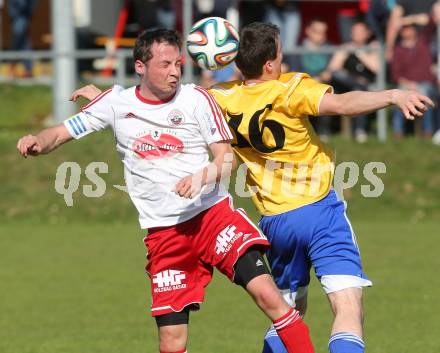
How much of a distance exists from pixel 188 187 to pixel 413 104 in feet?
4.21

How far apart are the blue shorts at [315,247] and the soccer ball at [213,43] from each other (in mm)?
979

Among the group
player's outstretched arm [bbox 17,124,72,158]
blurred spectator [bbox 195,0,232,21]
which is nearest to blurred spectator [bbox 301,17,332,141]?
blurred spectator [bbox 195,0,232,21]

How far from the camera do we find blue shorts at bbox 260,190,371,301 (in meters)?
7.09

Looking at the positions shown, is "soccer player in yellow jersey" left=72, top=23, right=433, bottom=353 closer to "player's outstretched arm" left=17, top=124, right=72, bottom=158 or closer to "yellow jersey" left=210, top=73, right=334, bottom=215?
"yellow jersey" left=210, top=73, right=334, bottom=215

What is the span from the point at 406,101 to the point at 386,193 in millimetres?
11083

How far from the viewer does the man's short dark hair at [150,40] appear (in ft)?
23.5

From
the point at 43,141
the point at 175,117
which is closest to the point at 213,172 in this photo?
the point at 175,117

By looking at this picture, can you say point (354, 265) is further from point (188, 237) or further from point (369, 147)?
point (369, 147)

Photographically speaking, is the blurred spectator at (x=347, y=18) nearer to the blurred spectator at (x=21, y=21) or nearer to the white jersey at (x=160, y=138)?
the blurred spectator at (x=21, y=21)

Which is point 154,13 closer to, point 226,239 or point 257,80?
point 257,80

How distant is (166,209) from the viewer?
7.24 meters

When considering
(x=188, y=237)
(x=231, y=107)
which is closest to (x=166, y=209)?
(x=188, y=237)

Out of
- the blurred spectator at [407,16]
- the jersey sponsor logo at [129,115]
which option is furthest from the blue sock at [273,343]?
the blurred spectator at [407,16]

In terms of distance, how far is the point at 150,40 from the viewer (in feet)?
23.5
